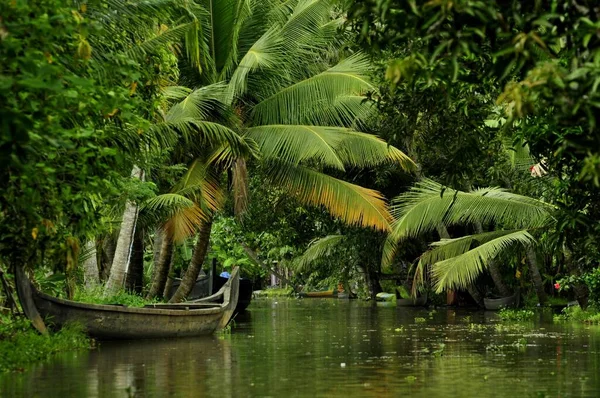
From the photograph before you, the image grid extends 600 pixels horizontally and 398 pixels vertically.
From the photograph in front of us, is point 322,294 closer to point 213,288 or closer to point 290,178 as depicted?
point 213,288

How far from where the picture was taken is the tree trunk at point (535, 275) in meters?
28.3

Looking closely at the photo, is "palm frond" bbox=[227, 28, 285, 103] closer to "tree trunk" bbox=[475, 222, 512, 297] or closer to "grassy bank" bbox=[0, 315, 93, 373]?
"grassy bank" bbox=[0, 315, 93, 373]

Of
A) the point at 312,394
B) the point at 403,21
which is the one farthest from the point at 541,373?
the point at 403,21

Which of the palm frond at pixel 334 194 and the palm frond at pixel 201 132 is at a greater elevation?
the palm frond at pixel 201 132

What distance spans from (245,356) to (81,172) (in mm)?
7737

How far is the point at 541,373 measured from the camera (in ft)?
38.6

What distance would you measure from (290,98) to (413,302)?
15831 mm

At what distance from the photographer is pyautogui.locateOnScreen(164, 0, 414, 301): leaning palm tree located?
21.9m

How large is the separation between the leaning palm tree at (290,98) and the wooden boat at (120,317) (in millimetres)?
3446

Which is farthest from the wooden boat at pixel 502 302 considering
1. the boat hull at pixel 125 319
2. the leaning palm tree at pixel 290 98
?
→ the boat hull at pixel 125 319

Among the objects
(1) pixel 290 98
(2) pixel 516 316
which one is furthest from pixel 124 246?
(2) pixel 516 316

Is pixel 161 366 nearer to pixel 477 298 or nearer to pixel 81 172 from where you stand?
pixel 81 172

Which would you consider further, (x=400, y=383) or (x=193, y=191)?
(x=193, y=191)

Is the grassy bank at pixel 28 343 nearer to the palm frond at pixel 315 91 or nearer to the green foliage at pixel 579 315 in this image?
the palm frond at pixel 315 91
